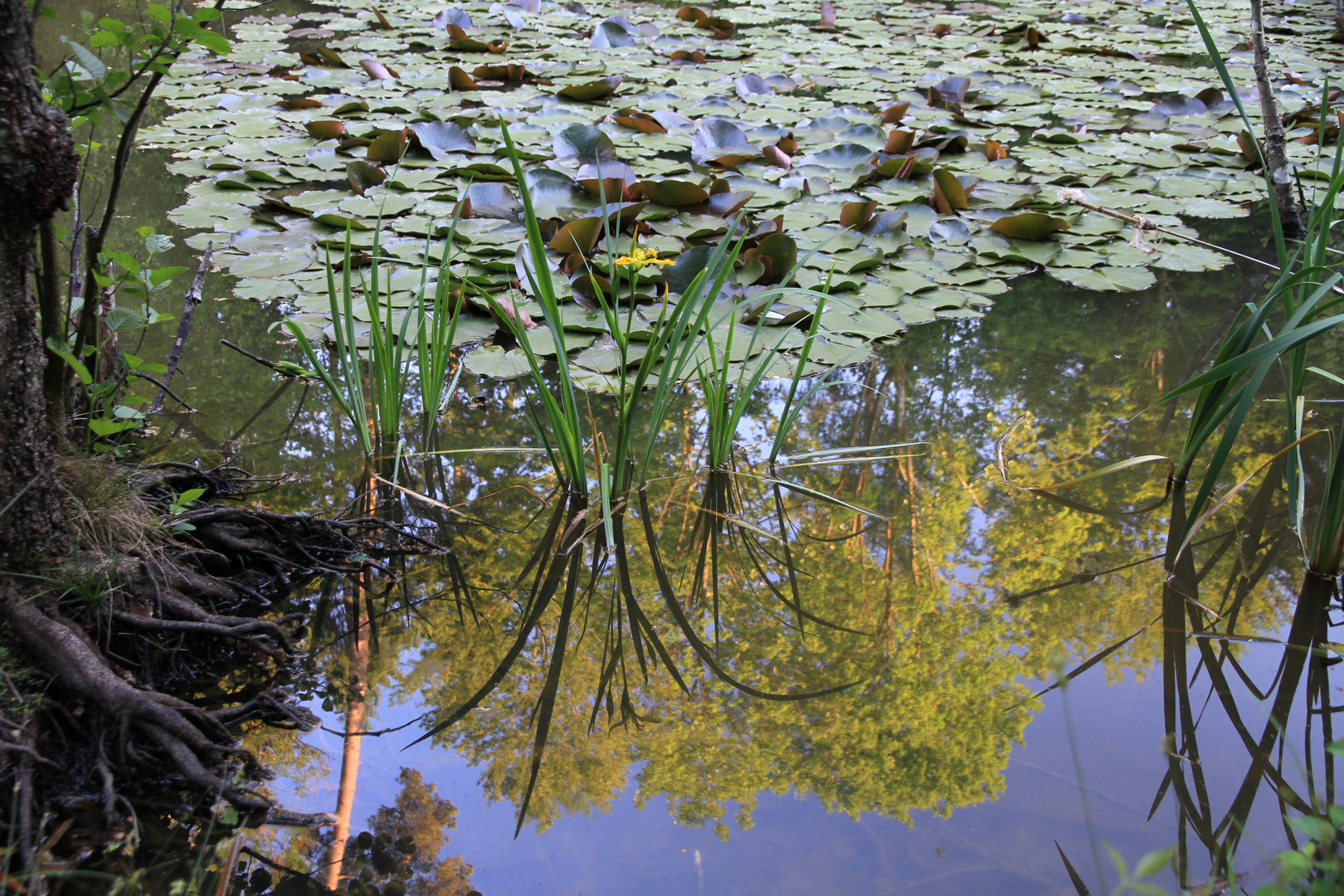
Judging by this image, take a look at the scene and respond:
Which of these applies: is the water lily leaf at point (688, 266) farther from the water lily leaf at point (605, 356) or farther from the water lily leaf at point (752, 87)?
the water lily leaf at point (752, 87)

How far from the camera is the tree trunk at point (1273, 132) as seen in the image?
3314mm

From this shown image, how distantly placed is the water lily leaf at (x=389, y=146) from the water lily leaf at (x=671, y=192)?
1143 millimetres

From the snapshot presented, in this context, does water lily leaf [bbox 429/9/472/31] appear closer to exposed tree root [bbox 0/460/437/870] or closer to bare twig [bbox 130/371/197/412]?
bare twig [bbox 130/371/197/412]

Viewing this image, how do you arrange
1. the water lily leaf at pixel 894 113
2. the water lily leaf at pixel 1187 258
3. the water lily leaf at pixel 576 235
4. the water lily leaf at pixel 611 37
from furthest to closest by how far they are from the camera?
the water lily leaf at pixel 611 37 → the water lily leaf at pixel 894 113 → the water lily leaf at pixel 1187 258 → the water lily leaf at pixel 576 235

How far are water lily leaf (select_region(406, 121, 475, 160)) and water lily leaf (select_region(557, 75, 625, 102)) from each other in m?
1.04

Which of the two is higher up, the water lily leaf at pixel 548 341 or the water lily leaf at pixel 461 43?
the water lily leaf at pixel 461 43

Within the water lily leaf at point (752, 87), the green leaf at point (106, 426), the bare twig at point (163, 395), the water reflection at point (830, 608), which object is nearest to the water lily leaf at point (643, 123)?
the water lily leaf at point (752, 87)

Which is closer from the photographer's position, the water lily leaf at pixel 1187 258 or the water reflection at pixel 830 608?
the water reflection at pixel 830 608

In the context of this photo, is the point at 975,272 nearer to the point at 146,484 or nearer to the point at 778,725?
the point at 778,725

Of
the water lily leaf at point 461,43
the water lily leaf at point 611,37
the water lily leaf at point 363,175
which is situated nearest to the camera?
the water lily leaf at point 363,175

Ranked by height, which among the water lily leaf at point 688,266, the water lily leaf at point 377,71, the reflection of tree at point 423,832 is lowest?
the reflection of tree at point 423,832

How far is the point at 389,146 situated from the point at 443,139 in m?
0.31

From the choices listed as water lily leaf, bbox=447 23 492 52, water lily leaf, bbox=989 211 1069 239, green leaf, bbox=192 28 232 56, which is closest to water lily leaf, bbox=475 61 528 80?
water lily leaf, bbox=447 23 492 52

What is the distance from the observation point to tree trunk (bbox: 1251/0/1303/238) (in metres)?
3.31
